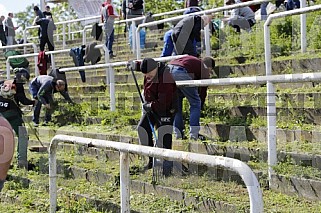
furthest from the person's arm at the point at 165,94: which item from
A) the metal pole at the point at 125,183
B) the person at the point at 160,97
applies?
the metal pole at the point at 125,183

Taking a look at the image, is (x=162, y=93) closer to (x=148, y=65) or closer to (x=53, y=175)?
(x=148, y=65)

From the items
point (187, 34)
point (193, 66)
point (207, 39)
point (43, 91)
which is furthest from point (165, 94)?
point (43, 91)

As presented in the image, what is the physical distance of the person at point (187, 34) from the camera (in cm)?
847

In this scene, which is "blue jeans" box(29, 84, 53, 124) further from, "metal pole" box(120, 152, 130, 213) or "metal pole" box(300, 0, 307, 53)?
"metal pole" box(120, 152, 130, 213)

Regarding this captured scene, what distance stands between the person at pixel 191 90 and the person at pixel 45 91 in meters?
3.81

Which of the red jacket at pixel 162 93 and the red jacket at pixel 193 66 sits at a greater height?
the red jacket at pixel 193 66

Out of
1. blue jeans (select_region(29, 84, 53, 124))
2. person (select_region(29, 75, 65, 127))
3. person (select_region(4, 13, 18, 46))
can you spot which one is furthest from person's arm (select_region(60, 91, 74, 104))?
person (select_region(4, 13, 18, 46))

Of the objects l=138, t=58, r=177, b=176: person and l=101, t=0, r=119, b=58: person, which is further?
l=101, t=0, r=119, b=58: person

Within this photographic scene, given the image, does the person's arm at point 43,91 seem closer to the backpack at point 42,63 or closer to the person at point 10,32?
the backpack at point 42,63

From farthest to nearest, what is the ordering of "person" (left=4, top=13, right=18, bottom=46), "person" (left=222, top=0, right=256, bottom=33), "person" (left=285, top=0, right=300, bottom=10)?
"person" (left=4, top=13, right=18, bottom=46)
"person" (left=285, top=0, right=300, bottom=10)
"person" (left=222, top=0, right=256, bottom=33)

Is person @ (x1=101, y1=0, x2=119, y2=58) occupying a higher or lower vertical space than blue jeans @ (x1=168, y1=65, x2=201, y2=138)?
higher

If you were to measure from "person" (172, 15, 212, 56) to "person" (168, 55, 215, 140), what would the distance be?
110 cm

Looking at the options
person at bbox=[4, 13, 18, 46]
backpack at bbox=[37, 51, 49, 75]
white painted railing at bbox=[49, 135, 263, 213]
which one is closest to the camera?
white painted railing at bbox=[49, 135, 263, 213]

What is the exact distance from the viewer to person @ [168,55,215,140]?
7004 millimetres
